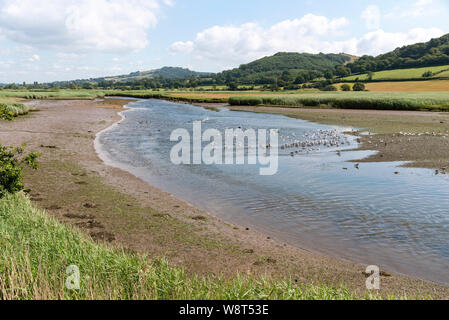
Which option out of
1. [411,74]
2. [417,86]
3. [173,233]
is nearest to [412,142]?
[173,233]

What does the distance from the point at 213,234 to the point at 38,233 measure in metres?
4.56

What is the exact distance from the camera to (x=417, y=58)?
134 m

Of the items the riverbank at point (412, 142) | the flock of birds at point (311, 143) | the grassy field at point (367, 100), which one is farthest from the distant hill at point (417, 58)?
the flock of birds at point (311, 143)

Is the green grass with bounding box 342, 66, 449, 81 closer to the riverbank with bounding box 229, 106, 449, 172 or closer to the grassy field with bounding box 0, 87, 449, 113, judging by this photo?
the grassy field with bounding box 0, 87, 449, 113

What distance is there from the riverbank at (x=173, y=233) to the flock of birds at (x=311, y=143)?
13.0m

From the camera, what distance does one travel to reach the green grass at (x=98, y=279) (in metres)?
5.24

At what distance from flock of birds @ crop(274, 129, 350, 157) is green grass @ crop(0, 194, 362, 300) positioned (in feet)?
58.0

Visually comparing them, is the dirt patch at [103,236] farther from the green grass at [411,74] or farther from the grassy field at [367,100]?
the green grass at [411,74]

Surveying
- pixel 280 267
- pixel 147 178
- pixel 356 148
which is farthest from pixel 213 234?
pixel 356 148

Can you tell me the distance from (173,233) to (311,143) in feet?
63.7

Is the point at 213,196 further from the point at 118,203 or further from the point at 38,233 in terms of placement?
the point at 38,233

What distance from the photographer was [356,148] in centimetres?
2500

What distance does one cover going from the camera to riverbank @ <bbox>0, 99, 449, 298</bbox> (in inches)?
297

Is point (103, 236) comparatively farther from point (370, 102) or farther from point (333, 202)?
point (370, 102)
